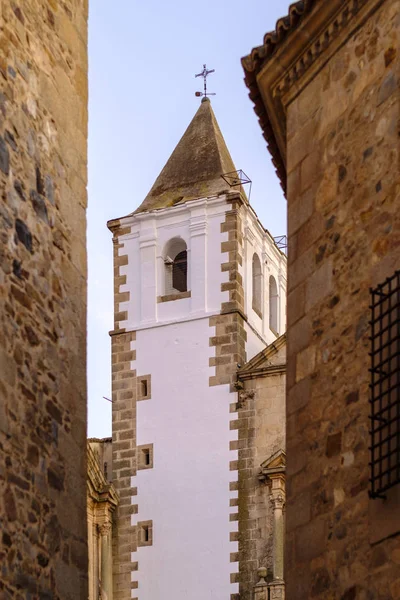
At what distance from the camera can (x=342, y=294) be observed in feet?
36.8

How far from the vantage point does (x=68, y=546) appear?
40.2 feet

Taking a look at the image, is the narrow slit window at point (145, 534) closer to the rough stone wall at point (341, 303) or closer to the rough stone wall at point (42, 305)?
the rough stone wall at point (42, 305)

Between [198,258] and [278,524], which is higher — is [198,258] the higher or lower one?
the higher one

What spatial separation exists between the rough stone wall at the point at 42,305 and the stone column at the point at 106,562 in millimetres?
17948

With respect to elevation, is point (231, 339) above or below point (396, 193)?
above

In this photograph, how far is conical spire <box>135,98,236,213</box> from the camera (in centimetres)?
3394

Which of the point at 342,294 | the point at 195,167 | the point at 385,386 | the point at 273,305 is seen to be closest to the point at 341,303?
the point at 342,294

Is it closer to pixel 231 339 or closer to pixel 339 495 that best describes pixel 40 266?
pixel 339 495

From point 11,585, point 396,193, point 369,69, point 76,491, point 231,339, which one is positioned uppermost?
point 231,339

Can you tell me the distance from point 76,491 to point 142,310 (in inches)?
797

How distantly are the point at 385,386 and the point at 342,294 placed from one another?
1.02m

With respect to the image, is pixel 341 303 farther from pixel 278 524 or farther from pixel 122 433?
pixel 122 433

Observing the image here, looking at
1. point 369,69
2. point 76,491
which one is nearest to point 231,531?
point 76,491

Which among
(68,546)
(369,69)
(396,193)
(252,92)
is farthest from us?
(252,92)
